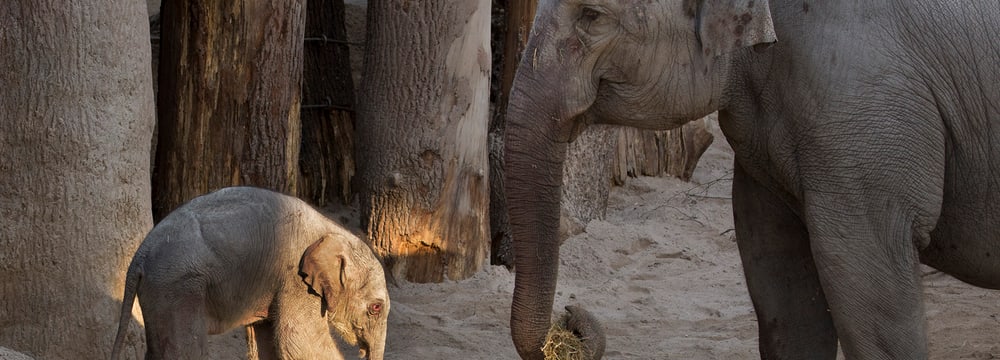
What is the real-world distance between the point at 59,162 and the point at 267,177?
155 cm

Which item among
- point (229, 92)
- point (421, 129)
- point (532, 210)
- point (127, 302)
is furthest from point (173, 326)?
point (421, 129)

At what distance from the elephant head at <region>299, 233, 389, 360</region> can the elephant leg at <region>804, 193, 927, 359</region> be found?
2187mm

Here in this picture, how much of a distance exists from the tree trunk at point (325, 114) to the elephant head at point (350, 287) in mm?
2763

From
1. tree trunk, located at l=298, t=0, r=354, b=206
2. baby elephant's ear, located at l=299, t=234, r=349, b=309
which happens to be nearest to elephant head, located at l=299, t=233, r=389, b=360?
baby elephant's ear, located at l=299, t=234, r=349, b=309

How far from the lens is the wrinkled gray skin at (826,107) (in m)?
4.22

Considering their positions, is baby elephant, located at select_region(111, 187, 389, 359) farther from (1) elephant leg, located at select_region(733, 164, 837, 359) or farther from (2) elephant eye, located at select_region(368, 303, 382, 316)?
(1) elephant leg, located at select_region(733, 164, 837, 359)

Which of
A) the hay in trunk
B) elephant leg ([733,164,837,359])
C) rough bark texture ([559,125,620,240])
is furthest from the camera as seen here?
rough bark texture ([559,125,620,240])

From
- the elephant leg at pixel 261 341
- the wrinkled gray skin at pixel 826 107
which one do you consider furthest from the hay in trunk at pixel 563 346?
the elephant leg at pixel 261 341

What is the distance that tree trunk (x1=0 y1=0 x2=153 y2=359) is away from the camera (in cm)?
542

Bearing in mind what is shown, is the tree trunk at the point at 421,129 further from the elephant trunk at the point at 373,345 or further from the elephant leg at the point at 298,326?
the elephant leg at the point at 298,326

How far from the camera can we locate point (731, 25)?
4180mm

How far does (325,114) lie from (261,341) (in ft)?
9.31

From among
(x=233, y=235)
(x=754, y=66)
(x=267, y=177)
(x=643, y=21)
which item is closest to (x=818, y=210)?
(x=754, y=66)

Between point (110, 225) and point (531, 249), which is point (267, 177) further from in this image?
point (531, 249)
